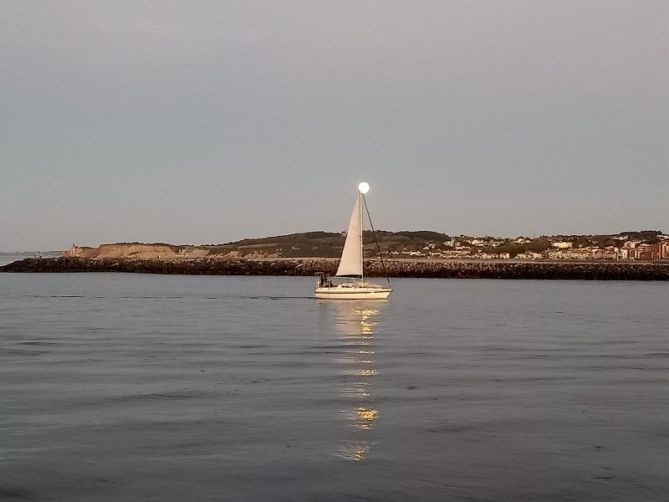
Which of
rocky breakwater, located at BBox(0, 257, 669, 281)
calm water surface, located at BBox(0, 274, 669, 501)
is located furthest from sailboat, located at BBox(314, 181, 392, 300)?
rocky breakwater, located at BBox(0, 257, 669, 281)

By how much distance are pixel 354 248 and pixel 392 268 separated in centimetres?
5858

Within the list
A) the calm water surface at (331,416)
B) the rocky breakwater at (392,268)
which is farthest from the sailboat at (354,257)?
the rocky breakwater at (392,268)

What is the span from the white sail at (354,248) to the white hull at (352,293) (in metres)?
3.31

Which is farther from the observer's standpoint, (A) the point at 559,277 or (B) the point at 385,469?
(A) the point at 559,277

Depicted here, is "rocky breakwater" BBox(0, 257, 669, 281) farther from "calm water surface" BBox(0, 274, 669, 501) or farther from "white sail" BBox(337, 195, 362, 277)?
"calm water surface" BBox(0, 274, 669, 501)

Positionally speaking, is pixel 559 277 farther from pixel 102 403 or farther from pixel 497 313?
pixel 102 403

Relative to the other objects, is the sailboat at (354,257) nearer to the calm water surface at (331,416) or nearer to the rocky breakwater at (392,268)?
the calm water surface at (331,416)

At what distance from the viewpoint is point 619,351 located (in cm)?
2506

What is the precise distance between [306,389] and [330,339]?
11790 millimetres

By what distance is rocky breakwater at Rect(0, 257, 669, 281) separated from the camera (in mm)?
109250

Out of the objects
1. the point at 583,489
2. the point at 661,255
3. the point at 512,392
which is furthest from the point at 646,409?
the point at 661,255

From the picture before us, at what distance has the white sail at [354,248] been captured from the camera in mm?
58094

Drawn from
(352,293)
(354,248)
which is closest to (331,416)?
(352,293)

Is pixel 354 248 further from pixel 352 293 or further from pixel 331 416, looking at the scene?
pixel 331 416
